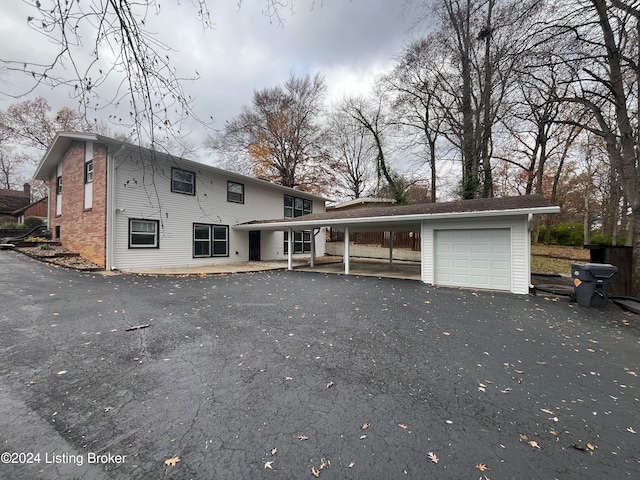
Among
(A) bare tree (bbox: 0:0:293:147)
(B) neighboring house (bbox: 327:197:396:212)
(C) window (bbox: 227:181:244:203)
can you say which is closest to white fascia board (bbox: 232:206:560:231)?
(C) window (bbox: 227:181:244:203)

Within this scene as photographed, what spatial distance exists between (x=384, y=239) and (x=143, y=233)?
14.0 m

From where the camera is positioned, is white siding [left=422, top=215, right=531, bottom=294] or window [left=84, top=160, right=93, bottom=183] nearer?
white siding [left=422, top=215, right=531, bottom=294]

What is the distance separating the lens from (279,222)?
42.9ft

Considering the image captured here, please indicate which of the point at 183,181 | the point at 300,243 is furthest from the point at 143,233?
the point at 300,243

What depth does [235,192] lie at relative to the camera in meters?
15.0

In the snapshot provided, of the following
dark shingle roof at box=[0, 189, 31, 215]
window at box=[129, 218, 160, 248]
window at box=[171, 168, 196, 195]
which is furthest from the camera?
dark shingle roof at box=[0, 189, 31, 215]

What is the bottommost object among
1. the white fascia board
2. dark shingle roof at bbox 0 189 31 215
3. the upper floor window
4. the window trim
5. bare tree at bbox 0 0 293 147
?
the window trim

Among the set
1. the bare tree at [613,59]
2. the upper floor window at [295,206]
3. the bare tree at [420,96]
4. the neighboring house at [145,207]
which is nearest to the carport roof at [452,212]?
the bare tree at [613,59]

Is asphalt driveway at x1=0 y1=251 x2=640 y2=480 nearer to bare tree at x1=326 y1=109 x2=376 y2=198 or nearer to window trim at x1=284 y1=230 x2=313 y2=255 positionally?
window trim at x1=284 y1=230 x2=313 y2=255

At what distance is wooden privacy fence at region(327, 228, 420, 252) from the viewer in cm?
1719

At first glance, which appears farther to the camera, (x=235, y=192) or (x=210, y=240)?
(x=235, y=192)

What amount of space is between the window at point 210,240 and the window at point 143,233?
1790mm

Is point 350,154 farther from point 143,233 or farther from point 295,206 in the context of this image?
point 143,233

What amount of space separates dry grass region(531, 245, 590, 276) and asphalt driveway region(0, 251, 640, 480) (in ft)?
31.5
